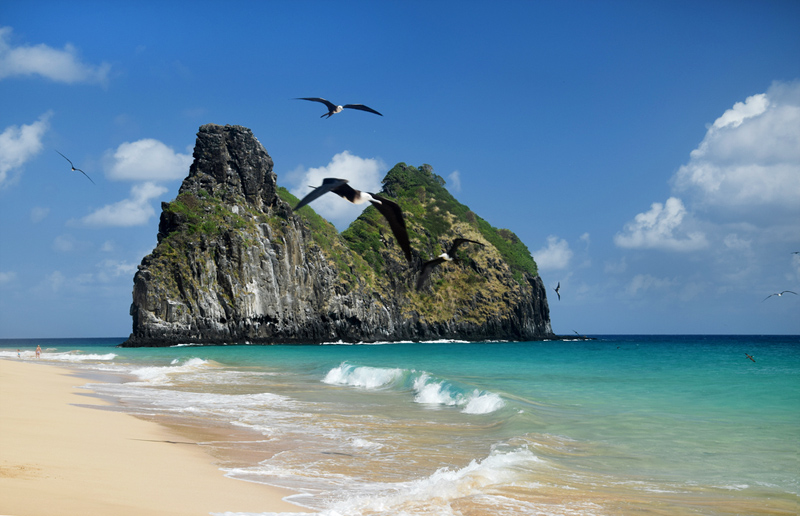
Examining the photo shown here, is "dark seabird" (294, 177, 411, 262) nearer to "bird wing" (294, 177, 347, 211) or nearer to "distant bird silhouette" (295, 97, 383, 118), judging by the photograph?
"bird wing" (294, 177, 347, 211)

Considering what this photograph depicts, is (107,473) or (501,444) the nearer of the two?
(107,473)

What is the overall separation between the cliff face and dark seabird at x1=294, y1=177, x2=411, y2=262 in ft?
191

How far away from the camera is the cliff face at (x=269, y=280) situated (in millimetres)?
79312

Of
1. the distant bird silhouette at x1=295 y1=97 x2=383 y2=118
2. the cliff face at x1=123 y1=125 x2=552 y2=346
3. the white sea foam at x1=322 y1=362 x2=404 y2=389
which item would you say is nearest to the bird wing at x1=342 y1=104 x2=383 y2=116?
the distant bird silhouette at x1=295 y1=97 x2=383 y2=118

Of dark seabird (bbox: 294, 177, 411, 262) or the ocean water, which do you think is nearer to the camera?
dark seabird (bbox: 294, 177, 411, 262)

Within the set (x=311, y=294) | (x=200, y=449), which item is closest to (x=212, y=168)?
(x=311, y=294)

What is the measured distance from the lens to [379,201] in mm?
4168

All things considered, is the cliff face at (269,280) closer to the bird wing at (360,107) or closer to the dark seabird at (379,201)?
the bird wing at (360,107)

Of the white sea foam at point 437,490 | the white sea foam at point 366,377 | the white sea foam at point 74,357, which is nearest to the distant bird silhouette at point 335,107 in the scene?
the white sea foam at point 437,490

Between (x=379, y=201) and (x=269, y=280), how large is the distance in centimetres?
8496

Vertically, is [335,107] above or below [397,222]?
above

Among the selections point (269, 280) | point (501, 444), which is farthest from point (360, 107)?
point (269, 280)

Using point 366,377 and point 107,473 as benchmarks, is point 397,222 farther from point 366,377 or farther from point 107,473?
point 366,377

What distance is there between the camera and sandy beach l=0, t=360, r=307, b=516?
537 cm
